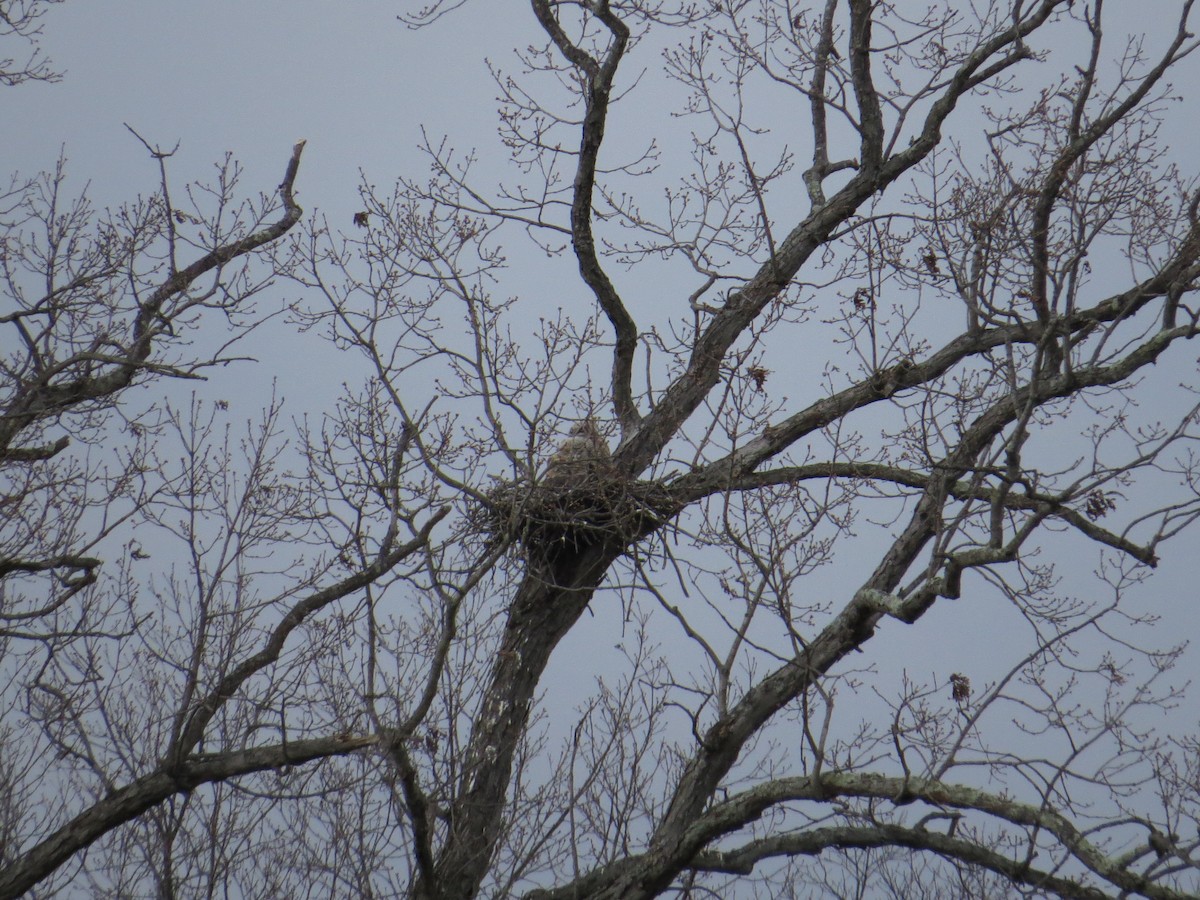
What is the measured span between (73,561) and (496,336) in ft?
8.37

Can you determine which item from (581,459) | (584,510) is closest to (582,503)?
(584,510)

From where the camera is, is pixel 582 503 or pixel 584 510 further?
pixel 582 503

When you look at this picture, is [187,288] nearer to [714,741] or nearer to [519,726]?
[519,726]

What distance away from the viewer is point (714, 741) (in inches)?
216

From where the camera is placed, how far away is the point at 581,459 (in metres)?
6.56

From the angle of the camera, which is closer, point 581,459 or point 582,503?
point 581,459

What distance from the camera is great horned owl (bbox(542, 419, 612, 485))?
6.62 m

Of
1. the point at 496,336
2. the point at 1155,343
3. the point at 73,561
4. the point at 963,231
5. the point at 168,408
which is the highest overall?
the point at 1155,343

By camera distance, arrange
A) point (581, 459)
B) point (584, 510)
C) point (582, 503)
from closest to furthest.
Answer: point (581, 459)
point (584, 510)
point (582, 503)

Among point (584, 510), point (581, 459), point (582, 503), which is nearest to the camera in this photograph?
point (581, 459)

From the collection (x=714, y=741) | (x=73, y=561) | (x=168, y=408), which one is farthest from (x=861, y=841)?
(x=168, y=408)

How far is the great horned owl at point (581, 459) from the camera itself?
261 inches

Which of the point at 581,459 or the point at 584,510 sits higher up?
the point at 581,459

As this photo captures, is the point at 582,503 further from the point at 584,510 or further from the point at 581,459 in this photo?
the point at 581,459
